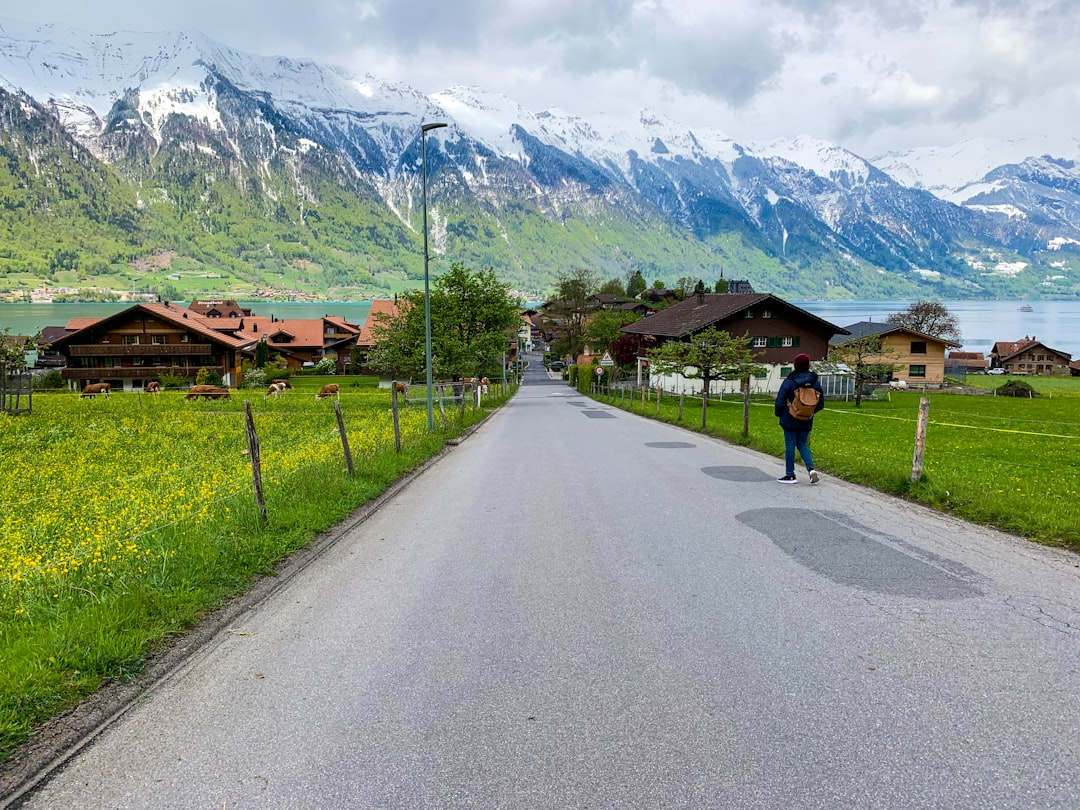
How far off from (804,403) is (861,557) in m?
4.05

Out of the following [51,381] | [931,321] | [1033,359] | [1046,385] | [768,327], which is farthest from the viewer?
[1033,359]

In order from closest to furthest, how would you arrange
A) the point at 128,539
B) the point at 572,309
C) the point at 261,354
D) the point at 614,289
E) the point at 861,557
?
the point at 861,557 → the point at 128,539 → the point at 261,354 → the point at 572,309 → the point at 614,289

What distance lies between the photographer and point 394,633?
186 inches

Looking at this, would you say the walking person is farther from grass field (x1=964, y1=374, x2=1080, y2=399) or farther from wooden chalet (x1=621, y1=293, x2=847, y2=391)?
grass field (x1=964, y1=374, x2=1080, y2=399)

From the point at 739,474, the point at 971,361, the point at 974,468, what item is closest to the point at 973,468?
the point at 974,468

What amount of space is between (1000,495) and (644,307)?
10887 cm

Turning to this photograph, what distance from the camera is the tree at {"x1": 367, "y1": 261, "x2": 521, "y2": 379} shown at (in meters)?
39.5

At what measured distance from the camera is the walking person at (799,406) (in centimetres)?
1012

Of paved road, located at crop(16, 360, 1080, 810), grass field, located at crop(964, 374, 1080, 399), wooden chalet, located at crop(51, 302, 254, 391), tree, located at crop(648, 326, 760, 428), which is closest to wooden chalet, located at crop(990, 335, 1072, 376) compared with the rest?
grass field, located at crop(964, 374, 1080, 399)

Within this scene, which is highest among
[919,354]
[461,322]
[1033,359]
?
[461,322]

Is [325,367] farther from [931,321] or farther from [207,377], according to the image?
[931,321]

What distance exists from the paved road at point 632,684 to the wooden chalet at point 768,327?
47.1 metres

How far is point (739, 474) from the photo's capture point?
11.8 metres

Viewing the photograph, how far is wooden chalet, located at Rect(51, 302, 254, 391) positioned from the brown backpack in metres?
70.7
